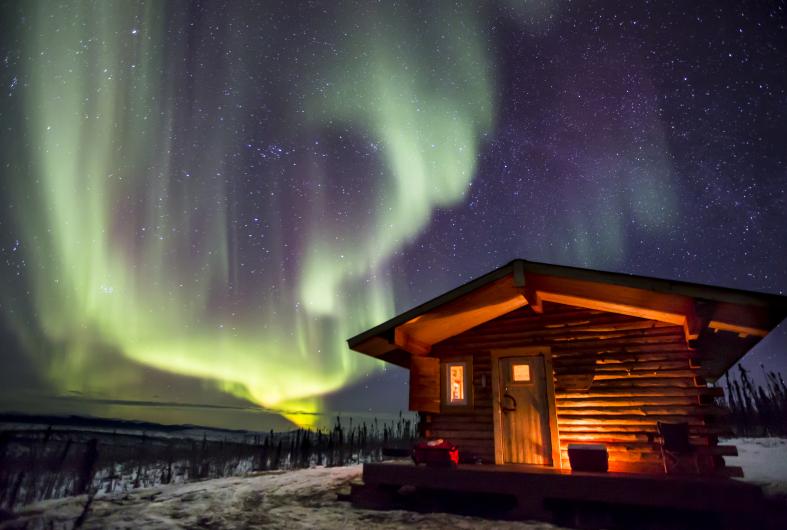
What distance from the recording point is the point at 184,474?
90.4ft

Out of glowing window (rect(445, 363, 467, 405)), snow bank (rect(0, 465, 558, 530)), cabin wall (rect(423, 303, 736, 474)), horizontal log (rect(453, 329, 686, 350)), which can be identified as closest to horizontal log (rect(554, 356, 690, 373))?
cabin wall (rect(423, 303, 736, 474))

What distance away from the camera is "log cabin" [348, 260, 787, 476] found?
708 cm

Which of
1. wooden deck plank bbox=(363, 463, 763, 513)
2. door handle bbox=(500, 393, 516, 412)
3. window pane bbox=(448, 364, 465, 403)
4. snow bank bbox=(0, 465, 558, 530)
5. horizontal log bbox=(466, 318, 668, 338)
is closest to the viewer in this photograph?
wooden deck plank bbox=(363, 463, 763, 513)

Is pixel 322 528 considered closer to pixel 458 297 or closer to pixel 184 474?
pixel 458 297

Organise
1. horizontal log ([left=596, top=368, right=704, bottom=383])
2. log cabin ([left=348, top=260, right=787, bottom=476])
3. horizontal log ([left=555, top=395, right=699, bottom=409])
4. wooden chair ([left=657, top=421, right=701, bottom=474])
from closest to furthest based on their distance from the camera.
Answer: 1. wooden chair ([left=657, top=421, right=701, bottom=474])
2. log cabin ([left=348, top=260, right=787, bottom=476])
3. horizontal log ([left=555, top=395, right=699, bottom=409])
4. horizontal log ([left=596, top=368, right=704, bottom=383])

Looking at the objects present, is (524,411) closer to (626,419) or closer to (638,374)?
(626,419)

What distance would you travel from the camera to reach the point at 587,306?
8562 millimetres

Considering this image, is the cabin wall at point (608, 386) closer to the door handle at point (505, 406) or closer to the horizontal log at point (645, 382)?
the horizontal log at point (645, 382)

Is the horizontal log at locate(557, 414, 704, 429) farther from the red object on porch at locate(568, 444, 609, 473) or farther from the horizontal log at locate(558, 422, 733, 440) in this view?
the red object on porch at locate(568, 444, 609, 473)

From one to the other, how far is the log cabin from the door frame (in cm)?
2

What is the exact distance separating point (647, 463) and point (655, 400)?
1094mm

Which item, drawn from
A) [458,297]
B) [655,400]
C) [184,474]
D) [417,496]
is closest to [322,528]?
[417,496]

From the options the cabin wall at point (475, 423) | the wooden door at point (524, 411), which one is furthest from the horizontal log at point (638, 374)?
the cabin wall at point (475, 423)

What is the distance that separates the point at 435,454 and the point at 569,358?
3343 millimetres
